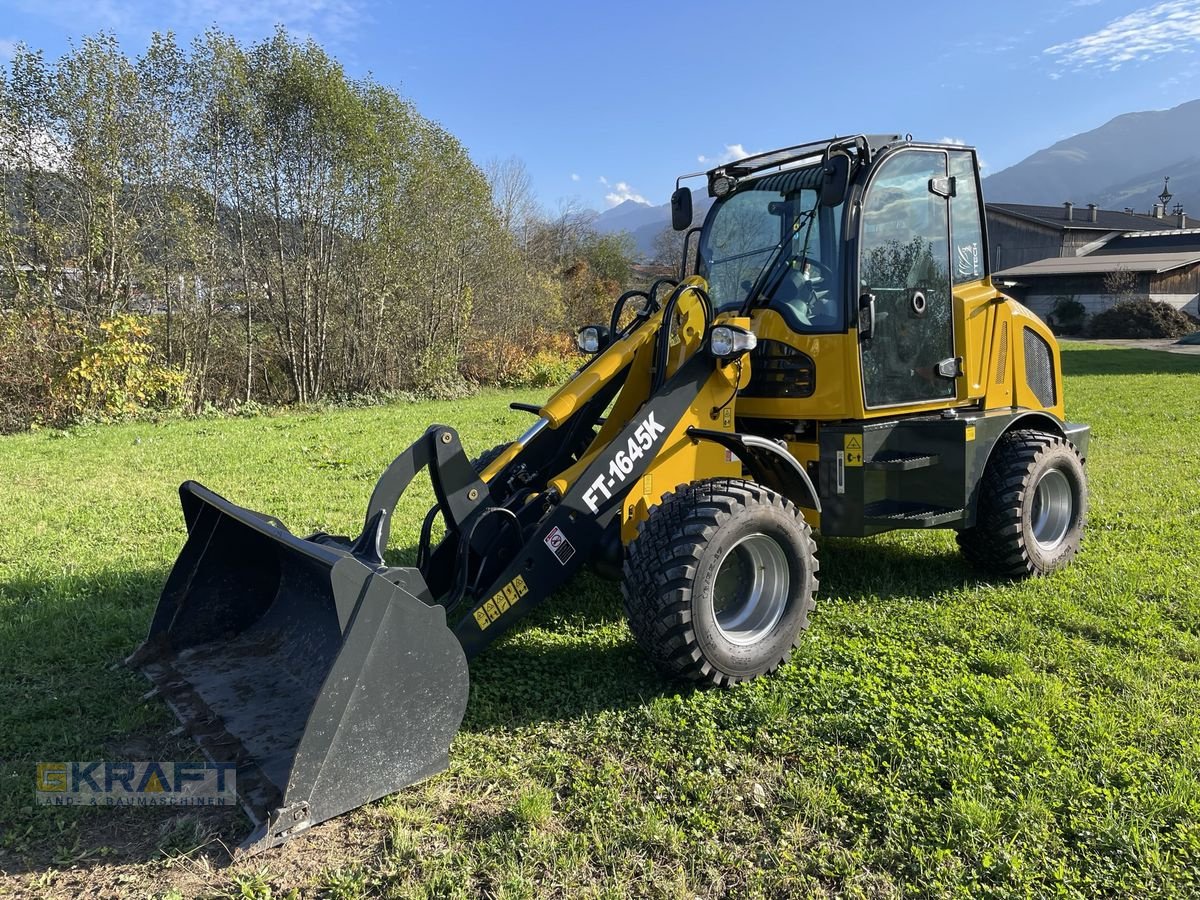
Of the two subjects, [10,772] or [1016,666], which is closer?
[10,772]

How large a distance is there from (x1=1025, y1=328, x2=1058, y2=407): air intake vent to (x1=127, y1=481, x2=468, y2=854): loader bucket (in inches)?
175

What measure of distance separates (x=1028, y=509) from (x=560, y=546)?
10.3 ft

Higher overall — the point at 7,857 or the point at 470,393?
the point at 470,393

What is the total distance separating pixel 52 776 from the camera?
3068 millimetres

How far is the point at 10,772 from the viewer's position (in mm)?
3092

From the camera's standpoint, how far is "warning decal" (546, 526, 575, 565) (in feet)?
11.8

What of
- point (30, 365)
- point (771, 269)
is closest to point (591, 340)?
point (771, 269)

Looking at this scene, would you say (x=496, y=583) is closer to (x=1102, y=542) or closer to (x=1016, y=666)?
(x=1016, y=666)

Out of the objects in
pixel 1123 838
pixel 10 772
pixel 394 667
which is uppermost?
pixel 394 667

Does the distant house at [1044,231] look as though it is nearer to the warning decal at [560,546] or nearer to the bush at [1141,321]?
the bush at [1141,321]

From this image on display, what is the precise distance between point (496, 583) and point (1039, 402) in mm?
4215

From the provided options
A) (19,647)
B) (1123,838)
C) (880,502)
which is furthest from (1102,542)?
(19,647)

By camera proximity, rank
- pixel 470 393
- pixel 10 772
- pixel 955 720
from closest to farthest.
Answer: pixel 10 772
pixel 955 720
pixel 470 393

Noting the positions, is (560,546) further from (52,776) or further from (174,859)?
(52,776)
